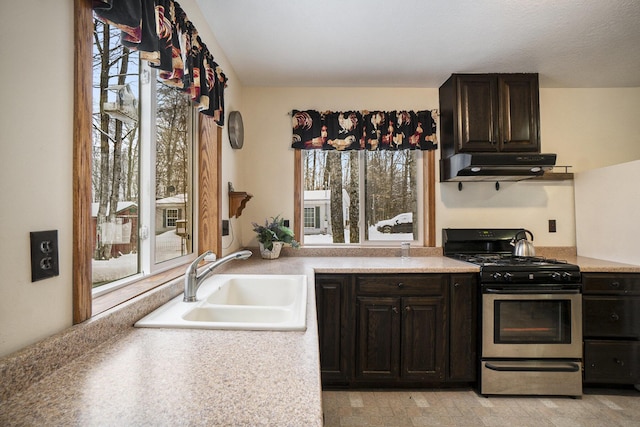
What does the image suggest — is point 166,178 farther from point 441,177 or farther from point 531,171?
point 531,171

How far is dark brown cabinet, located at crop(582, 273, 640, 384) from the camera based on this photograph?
2301mm

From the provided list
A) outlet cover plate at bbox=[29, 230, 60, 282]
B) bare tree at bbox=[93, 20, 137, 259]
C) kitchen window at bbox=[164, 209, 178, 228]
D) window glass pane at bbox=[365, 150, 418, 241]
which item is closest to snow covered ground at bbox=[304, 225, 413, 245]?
window glass pane at bbox=[365, 150, 418, 241]

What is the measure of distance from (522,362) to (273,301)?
1.76m

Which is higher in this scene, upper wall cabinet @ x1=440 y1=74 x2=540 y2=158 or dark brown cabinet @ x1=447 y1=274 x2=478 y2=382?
upper wall cabinet @ x1=440 y1=74 x2=540 y2=158

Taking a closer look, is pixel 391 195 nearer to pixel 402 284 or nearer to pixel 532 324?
A: pixel 402 284

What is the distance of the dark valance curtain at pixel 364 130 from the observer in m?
2.93

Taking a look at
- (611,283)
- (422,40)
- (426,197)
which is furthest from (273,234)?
(611,283)

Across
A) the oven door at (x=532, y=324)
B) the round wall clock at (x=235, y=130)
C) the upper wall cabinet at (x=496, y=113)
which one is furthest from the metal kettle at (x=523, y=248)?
the round wall clock at (x=235, y=130)

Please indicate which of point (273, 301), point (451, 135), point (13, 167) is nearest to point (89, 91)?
point (13, 167)

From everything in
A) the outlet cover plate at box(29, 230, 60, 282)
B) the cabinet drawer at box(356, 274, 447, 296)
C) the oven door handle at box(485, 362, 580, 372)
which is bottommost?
the oven door handle at box(485, 362, 580, 372)

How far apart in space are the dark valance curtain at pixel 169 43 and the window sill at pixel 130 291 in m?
0.87

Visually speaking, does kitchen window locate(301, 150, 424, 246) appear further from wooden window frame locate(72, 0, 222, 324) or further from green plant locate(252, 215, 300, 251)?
wooden window frame locate(72, 0, 222, 324)

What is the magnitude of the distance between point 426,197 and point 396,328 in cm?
122

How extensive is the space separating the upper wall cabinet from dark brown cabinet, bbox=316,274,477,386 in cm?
110
